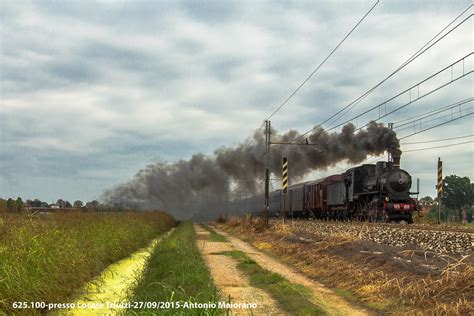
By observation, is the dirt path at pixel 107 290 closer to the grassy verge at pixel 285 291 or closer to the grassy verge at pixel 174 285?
the grassy verge at pixel 174 285

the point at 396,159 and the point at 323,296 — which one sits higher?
the point at 396,159

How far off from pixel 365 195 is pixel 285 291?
24571 mm

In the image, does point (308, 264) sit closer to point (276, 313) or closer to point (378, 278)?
point (378, 278)

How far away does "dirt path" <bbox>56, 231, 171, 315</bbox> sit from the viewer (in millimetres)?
10242

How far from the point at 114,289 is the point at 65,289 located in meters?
2.08

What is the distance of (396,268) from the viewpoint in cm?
1138

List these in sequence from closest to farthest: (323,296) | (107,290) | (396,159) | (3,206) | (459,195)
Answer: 1. (323,296)
2. (107,290)
3. (3,206)
4. (396,159)
5. (459,195)

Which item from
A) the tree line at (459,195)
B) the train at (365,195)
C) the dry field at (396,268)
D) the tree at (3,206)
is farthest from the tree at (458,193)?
the tree at (3,206)

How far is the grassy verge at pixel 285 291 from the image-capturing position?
9.15 m

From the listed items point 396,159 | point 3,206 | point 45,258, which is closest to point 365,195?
point 396,159

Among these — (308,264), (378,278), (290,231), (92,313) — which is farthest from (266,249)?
(92,313)

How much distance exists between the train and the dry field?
1138 centimetres

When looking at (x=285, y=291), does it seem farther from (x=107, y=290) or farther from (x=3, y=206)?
(x=3, y=206)

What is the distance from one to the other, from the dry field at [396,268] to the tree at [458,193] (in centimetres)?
9041
